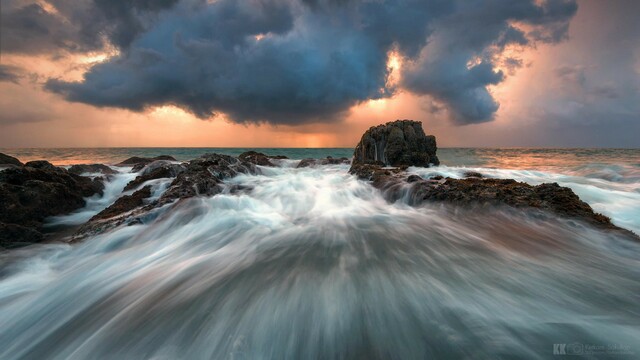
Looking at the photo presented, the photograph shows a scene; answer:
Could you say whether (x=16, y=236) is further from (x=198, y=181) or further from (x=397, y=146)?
(x=397, y=146)

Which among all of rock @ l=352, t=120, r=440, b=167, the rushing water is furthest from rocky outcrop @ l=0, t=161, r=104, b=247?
rock @ l=352, t=120, r=440, b=167

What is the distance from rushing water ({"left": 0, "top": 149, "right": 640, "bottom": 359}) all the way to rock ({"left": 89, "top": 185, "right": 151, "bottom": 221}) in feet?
4.65

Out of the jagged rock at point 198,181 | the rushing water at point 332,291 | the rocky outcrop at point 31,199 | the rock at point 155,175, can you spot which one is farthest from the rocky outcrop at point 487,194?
the rocky outcrop at point 31,199

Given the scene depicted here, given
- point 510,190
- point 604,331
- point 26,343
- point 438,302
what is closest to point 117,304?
point 26,343

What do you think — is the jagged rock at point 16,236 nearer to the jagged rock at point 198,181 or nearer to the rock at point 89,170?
the jagged rock at point 198,181

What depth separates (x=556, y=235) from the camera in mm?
4711

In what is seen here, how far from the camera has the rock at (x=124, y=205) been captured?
6832mm

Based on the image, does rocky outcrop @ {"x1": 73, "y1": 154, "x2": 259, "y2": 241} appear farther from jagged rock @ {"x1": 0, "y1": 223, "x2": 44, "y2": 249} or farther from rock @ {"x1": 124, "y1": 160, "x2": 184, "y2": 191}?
jagged rock @ {"x1": 0, "y1": 223, "x2": 44, "y2": 249}

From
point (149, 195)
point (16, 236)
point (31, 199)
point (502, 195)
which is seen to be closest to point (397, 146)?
point (502, 195)

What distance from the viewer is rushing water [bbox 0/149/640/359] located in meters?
2.52

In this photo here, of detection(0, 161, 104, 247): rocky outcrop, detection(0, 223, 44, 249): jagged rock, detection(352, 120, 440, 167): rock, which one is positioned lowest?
detection(0, 223, 44, 249): jagged rock

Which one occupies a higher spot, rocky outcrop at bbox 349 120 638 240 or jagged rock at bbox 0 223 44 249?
rocky outcrop at bbox 349 120 638 240

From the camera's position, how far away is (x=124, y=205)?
7.50 m

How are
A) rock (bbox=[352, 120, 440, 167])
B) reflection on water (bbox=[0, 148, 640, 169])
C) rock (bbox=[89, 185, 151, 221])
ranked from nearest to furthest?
1. rock (bbox=[89, 185, 151, 221])
2. rock (bbox=[352, 120, 440, 167])
3. reflection on water (bbox=[0, 148, 640, 169])
